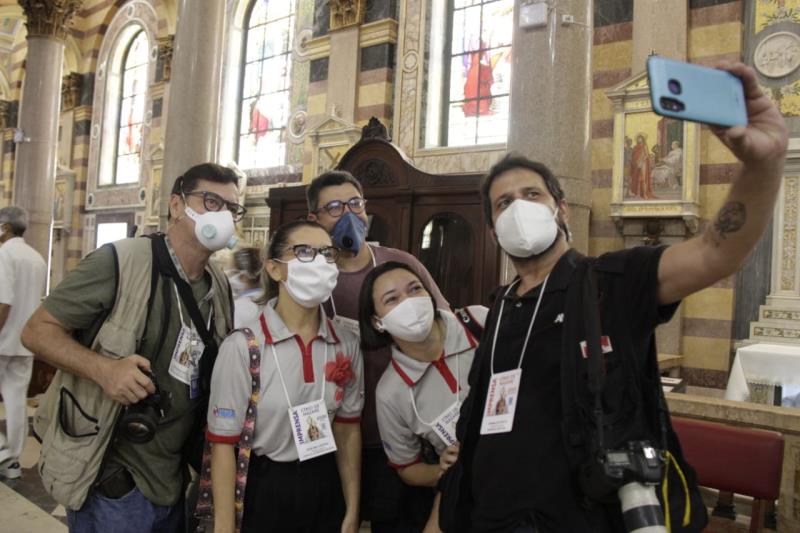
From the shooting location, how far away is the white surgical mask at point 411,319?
228 cm

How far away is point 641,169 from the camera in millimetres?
7531

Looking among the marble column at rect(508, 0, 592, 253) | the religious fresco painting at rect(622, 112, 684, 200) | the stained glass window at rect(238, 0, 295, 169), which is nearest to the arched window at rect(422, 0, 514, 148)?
the religious fresco painting at rect(622, 112, 684, 200)

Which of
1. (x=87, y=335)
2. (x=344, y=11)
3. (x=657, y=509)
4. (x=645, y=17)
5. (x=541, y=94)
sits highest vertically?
(x=344, y=11)

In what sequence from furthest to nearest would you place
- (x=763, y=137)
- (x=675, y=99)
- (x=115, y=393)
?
(x=115, y=393), (x=763, y=137), (x=675, y=99)

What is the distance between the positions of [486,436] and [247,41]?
13636 millimetres

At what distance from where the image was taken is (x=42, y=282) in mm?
5594

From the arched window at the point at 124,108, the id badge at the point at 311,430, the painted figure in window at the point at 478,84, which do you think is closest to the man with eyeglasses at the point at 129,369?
the id badge at the point at 311,430

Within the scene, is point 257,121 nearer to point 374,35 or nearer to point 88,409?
point 374,35

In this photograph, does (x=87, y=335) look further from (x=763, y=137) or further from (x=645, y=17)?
(x=645, y=17)

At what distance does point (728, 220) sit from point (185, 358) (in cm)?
173

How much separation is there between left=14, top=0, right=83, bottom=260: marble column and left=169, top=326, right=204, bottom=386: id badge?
1060 centimetres

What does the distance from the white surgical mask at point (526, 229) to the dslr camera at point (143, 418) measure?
118cm

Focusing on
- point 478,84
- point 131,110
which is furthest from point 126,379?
point 131,110

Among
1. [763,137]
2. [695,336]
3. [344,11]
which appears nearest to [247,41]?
[344,11]
